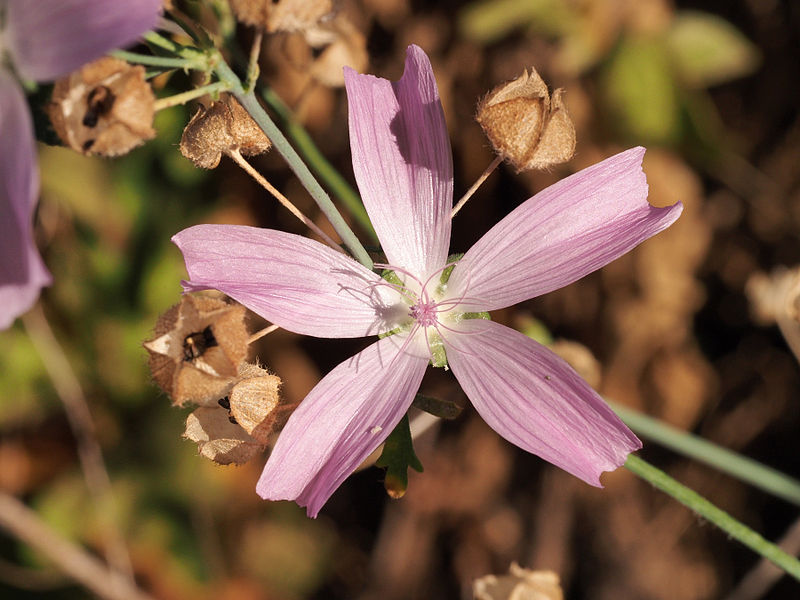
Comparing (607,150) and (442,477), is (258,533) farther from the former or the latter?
(607,150)

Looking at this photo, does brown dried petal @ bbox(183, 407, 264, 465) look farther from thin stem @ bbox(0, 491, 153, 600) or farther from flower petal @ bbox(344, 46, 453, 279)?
thin stem @ bbox(0, 491, 153, 600)

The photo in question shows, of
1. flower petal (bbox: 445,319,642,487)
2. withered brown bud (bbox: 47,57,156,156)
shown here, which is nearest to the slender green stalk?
flower petal (bbox: 445,319,642,487)

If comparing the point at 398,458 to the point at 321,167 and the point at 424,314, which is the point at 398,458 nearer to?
the point at 424,314

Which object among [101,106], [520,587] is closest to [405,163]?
[101,106]

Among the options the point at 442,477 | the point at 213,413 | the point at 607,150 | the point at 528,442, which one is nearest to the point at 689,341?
the point at 607,150

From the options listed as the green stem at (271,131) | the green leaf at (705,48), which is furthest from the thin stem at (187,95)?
the green leaf at (705,48)
